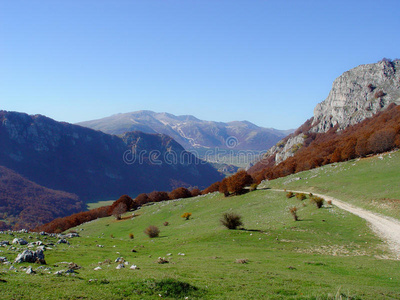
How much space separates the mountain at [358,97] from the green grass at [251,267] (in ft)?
323

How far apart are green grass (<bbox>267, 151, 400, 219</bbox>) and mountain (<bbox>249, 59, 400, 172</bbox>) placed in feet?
234

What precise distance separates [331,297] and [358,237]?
1878 cm

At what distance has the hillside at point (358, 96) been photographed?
114m

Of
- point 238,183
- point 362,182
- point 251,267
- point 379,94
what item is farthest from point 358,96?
point 251,267

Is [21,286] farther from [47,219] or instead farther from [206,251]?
[47,219]

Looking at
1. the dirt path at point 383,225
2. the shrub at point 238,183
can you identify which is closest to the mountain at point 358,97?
the shrub at point 238,183

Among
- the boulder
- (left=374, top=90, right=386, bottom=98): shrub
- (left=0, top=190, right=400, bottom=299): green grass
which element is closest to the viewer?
(left=0, top=190, right=400, bottom=299): green grass

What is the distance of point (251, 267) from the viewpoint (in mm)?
Result: 17109

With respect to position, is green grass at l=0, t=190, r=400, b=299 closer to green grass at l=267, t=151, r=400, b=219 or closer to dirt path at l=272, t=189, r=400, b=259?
dirt path at l=272, t=189, r=400, b=259

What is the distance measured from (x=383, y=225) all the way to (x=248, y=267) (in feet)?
67.0

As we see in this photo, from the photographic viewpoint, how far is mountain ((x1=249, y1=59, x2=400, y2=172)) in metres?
114

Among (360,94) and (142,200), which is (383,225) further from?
(360,94)

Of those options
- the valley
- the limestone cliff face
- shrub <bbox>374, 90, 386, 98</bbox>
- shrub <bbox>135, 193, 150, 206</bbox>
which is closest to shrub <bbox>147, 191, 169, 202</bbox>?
shrub <bbox>135, 193, 150, 206</bbox>

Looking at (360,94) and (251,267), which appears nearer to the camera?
(251,267)
